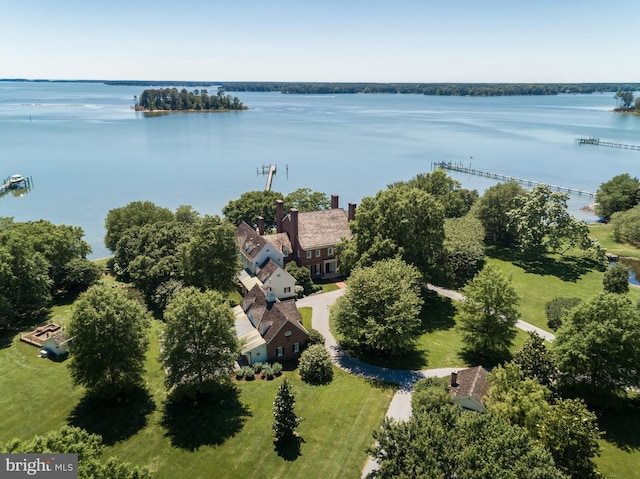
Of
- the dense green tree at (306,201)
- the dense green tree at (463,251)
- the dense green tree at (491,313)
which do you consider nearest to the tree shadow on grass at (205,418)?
the dense green tree at (491,313)

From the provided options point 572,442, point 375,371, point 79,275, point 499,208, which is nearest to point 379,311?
point 375,371

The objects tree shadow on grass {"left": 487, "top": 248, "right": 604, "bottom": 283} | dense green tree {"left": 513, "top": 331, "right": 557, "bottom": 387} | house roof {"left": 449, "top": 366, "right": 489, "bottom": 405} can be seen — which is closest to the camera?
house roof {"left": 449, "top": 366, "right": 489, "bottom": 405}

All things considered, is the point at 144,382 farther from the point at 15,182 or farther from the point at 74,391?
the point at 15,182

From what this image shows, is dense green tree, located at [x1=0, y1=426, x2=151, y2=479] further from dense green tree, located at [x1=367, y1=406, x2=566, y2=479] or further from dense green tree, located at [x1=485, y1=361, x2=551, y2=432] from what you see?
dense green tree, located at [x1=485, y1=361, x2=551, y2=432]

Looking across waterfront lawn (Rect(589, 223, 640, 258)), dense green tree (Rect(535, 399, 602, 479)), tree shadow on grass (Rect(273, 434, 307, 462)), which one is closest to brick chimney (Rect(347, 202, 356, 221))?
tree shadow on grass (Rect(273, 434, 307, 462))

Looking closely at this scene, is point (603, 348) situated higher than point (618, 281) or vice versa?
point (603, 348)

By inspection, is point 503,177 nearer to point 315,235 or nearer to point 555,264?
point 555,264

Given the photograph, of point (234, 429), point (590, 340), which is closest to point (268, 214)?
point (234, 429)
